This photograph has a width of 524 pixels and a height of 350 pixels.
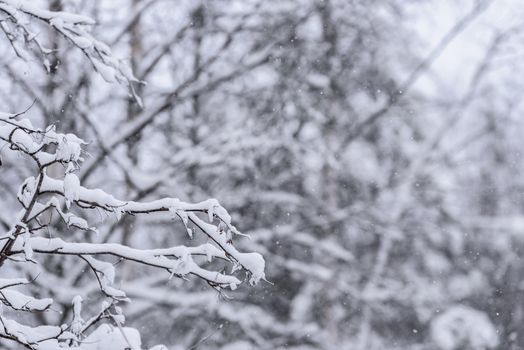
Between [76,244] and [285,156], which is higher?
[285,156]

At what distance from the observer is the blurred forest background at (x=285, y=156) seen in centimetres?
678

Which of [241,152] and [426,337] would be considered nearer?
[241,152]

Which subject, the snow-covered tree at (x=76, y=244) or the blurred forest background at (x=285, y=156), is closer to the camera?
the snow-covered tree at (x=76, y=244)

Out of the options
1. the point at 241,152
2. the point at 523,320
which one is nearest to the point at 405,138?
the point at 523,320

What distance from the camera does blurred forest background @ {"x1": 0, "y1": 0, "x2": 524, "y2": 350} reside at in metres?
6.78

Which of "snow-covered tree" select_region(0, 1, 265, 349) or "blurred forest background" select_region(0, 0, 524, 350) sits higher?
"blurred forest background" select_region(0, 0, 524, 350)

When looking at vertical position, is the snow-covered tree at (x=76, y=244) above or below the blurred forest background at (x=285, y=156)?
below

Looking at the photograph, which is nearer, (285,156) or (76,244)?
(76,244)

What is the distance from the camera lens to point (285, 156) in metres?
8.48

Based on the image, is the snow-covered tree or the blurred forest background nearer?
the snow-covered tree

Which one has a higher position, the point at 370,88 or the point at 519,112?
the point at 519,112

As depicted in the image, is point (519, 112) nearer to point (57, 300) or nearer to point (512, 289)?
point (512, 289)

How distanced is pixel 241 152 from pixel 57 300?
2275 millimetres

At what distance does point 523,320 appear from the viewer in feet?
30.2
